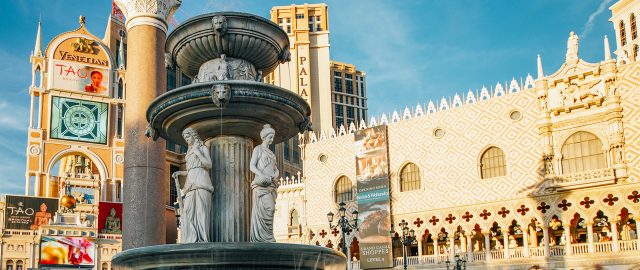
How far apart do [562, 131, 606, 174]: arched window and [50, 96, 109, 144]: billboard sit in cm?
2888

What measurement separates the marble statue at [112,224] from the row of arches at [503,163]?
582 inches

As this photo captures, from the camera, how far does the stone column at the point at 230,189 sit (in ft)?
30.7

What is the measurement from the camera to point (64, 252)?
127ft

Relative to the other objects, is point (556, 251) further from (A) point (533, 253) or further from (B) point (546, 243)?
(A) point (533, 253)

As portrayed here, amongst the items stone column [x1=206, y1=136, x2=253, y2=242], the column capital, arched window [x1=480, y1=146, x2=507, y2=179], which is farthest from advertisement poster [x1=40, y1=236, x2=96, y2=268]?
stone column [x1=206, y1=136, x2=253, y2=242]

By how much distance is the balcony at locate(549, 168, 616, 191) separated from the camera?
26.2 meters

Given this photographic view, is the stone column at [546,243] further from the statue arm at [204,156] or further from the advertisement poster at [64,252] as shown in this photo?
the advertisement poster at [64,252]

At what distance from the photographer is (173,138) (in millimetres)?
10477

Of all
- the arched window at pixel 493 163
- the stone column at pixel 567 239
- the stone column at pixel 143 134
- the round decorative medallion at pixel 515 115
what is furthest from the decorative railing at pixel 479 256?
the stone column at pixel 143 134

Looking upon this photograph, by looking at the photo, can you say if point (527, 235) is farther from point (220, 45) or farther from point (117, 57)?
point (117, 57)

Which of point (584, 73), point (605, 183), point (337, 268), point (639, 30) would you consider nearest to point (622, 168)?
point (605, 183)

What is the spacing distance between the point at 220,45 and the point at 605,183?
20.6m

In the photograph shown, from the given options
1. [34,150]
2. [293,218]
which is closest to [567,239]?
[293,218]

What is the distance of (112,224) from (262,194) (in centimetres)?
3474
